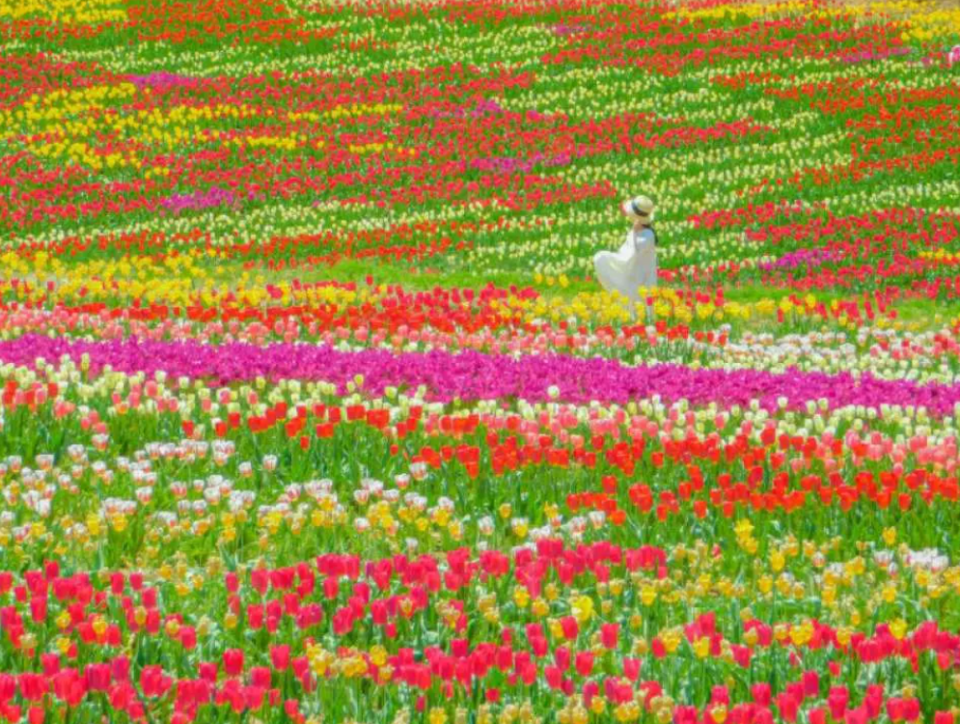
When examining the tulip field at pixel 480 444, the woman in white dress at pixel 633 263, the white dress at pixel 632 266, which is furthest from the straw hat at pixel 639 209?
the tulip field at pixel 480 444

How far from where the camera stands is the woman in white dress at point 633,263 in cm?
1827

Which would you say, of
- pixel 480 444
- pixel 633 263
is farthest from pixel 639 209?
pixel 480 444

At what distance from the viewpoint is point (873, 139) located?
1257 inches

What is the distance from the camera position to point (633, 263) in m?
18.3

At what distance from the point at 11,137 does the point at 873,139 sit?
56.8ft

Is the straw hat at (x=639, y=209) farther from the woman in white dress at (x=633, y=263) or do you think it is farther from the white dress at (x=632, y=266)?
the white dress at (x=632, y=266)

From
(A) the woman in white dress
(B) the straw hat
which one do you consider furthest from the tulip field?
(B) the straw hat

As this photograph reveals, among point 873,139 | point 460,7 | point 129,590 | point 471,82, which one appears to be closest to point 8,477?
point 129,590

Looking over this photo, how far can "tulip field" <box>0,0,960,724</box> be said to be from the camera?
5719mm

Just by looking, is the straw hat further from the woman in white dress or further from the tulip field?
the tulip field

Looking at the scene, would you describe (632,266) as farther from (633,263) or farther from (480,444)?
(480,444)

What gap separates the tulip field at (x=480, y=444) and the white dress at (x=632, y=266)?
33 cm

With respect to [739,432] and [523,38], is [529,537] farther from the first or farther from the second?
[523,38]

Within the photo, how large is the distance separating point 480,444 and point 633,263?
9.39 meters
